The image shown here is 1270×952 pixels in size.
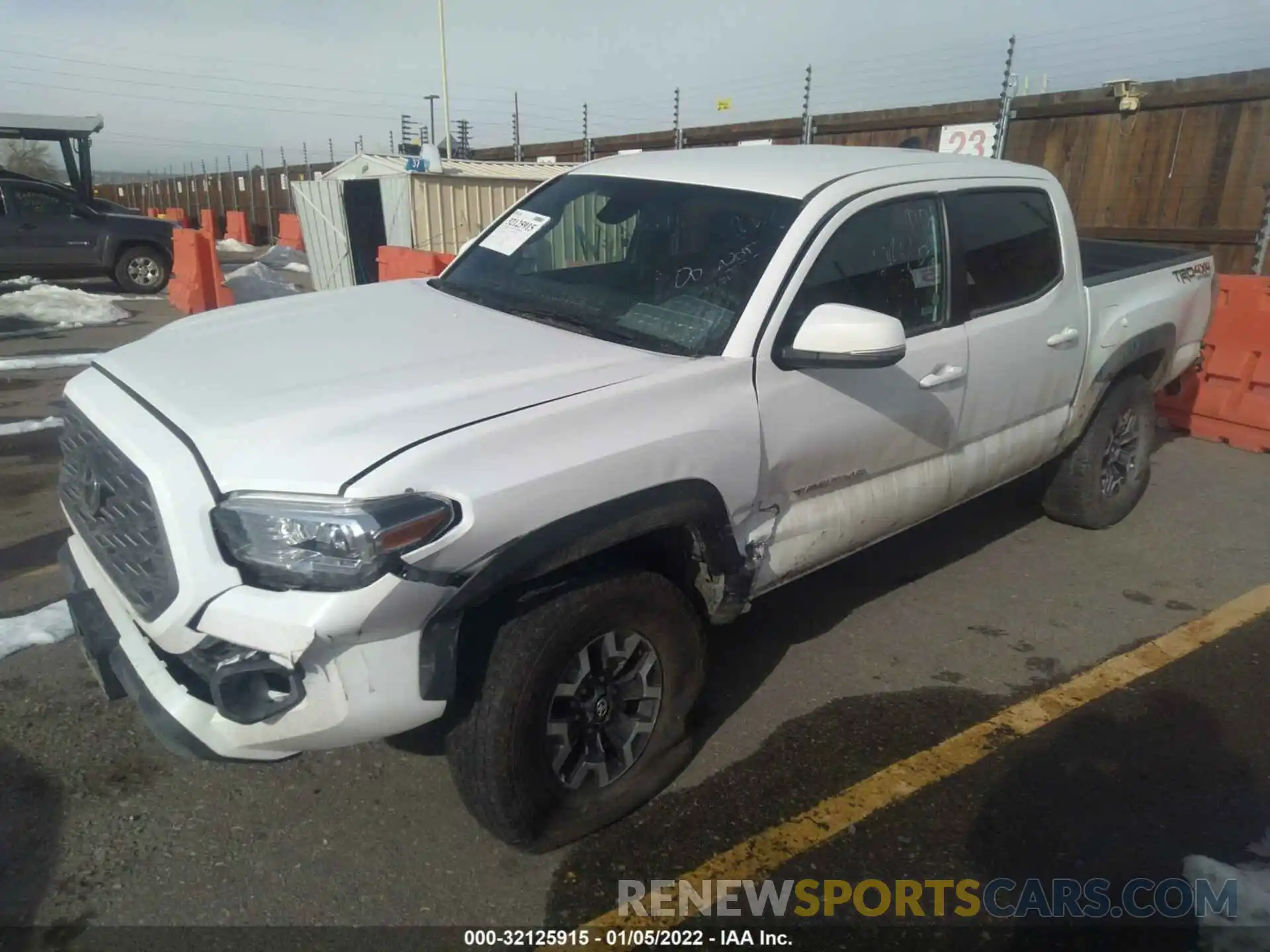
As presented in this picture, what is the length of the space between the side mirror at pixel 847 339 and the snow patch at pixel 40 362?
7.49m

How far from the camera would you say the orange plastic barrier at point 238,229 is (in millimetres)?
24984

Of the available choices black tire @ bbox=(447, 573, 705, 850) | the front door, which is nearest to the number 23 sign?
the front door

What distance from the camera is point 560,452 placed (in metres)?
2.35

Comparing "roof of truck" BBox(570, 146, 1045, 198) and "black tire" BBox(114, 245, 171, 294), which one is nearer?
"roof of truck" BBox(570, 146, 1045, 198)

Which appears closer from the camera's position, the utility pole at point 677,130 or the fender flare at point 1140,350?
the fender flare at point 1140,350

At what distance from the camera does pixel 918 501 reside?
3.66 m

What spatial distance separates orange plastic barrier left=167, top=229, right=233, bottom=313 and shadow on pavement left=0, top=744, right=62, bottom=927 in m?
9.17

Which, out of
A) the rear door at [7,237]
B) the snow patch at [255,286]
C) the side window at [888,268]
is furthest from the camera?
the rear door at [7,237]

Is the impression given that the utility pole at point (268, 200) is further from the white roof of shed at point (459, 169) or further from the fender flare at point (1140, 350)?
the fender flare at point (1140, 350)

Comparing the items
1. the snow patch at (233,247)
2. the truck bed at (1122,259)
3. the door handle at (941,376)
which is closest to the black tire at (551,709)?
the door handle at (941,376)

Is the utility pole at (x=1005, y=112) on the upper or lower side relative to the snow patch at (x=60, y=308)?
upper

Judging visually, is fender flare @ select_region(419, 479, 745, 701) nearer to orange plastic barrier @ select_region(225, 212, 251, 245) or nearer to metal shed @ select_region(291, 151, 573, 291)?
metal shed @ select_region(291, 151, 573, 291)

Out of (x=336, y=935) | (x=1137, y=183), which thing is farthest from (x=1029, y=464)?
(x=1137, y=183)

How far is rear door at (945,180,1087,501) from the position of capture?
372cm
